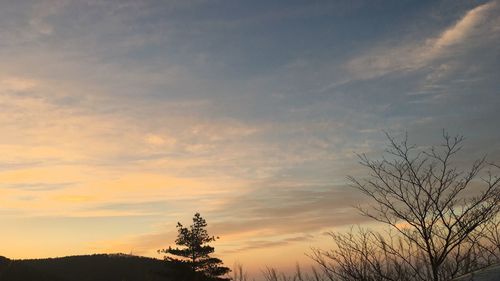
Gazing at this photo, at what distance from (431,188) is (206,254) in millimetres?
40608

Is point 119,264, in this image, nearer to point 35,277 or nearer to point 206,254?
point 35,277

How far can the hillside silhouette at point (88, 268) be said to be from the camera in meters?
68.2

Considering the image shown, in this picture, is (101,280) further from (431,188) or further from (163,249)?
(431,188)

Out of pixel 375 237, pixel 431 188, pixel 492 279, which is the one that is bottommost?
pixel 492 279

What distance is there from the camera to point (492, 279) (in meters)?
5.12

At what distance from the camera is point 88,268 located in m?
78.0

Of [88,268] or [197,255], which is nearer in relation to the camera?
[197,255]

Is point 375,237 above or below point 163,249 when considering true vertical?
below

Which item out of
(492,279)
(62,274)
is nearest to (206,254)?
(62,274)

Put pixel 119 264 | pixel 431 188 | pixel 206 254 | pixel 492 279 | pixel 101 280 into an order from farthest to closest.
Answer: pixel 119 264 → pixel 101 280 → pixel 206 254 → pixel 431 188 → pixel 492 279

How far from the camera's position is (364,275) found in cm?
1048

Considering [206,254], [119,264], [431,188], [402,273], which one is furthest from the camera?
[119,264]

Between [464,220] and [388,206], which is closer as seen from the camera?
[464,220]

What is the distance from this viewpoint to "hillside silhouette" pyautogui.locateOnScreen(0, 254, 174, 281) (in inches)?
2687
